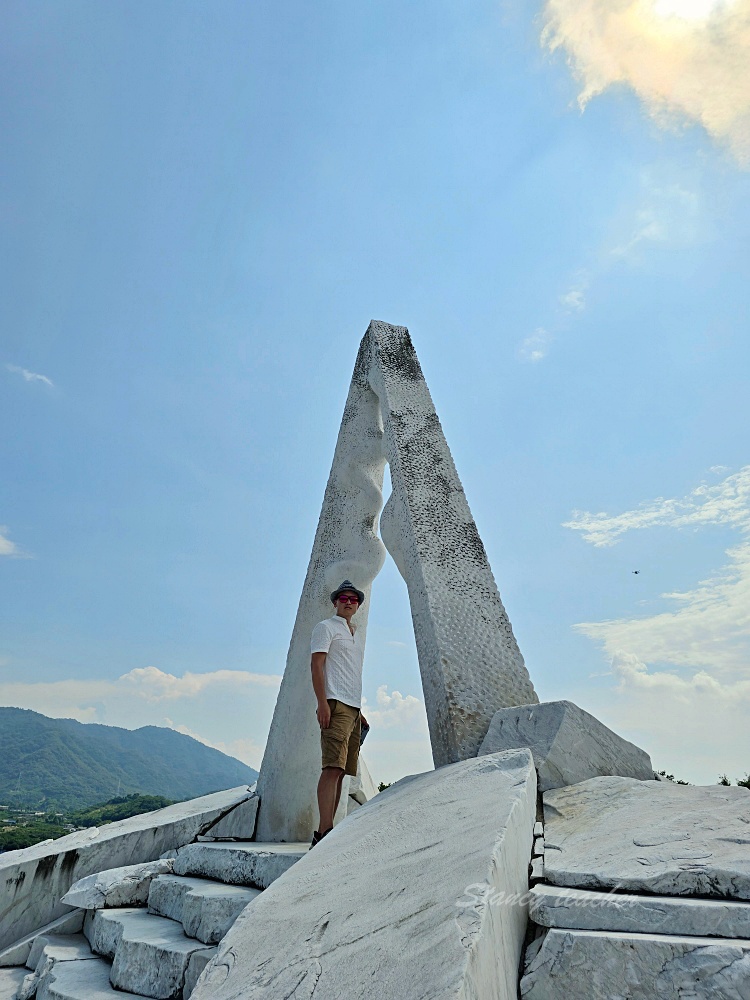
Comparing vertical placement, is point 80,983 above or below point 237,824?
below

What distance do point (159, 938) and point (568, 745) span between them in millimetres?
2070

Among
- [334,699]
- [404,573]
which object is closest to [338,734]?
[334,699]

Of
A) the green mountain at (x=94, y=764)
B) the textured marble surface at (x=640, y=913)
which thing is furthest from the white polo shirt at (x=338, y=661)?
the green mountain at (x=94, y=764)

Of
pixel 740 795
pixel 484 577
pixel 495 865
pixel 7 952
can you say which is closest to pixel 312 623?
pixel 484 577

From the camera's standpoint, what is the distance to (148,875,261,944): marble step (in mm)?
2846

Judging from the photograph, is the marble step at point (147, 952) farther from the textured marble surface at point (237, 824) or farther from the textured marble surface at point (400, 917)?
the textured marble surface at point (237, 824)

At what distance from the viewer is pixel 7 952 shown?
3.88m

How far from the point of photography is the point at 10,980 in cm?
354

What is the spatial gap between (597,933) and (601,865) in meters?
0.31

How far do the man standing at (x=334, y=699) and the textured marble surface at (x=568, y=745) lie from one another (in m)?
0.79

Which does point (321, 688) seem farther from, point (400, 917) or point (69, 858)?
point (69, 858)

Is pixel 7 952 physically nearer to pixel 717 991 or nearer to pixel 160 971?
pixel 160 971

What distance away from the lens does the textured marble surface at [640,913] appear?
4.60ft

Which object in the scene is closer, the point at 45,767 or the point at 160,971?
the point at 160,971
